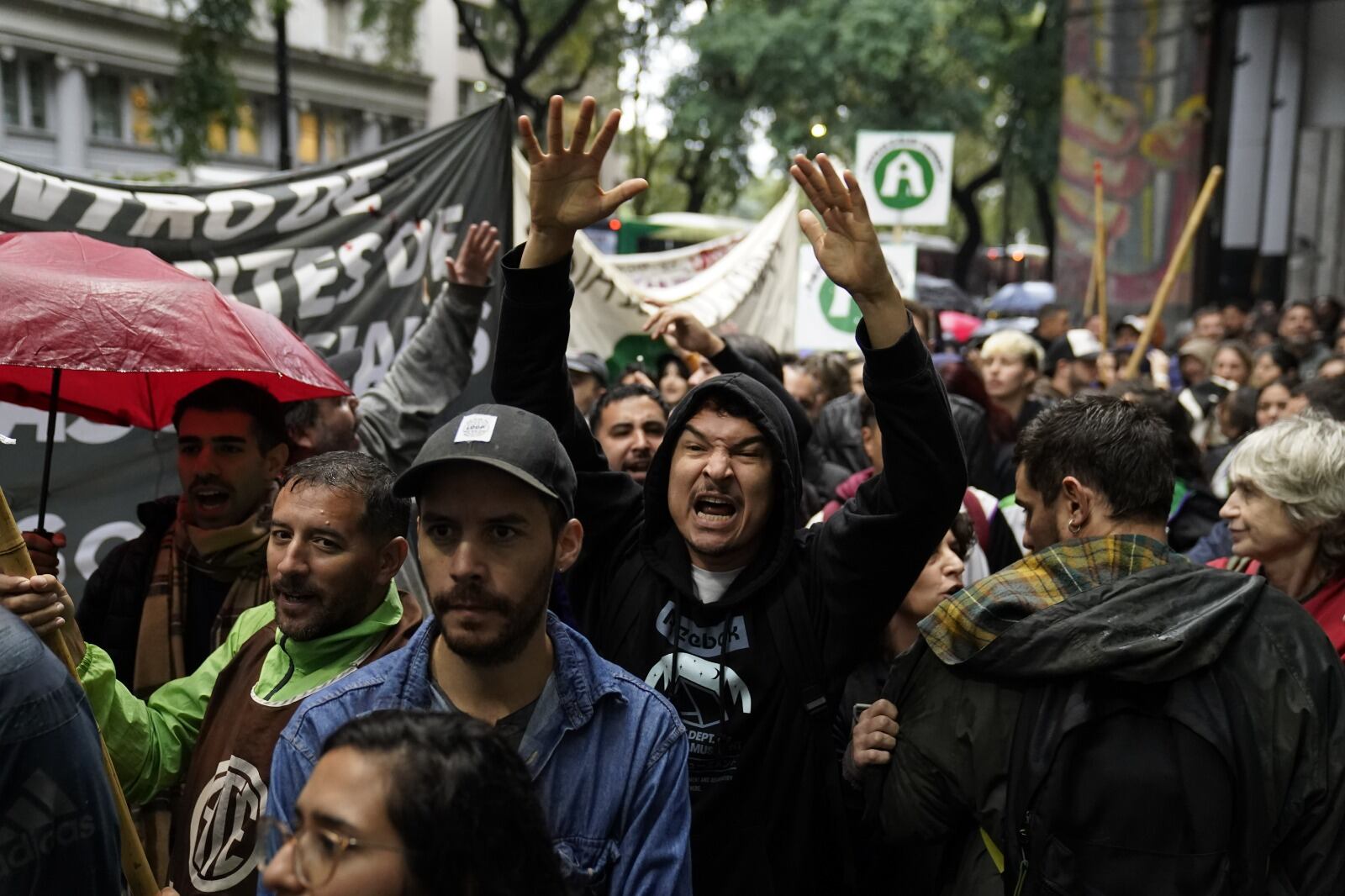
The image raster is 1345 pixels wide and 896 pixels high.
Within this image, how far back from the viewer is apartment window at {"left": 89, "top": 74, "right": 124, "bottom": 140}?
2769 centimetres

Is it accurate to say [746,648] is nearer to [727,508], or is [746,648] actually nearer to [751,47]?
[727,508]

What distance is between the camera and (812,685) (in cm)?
262

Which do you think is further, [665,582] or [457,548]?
[665,582]

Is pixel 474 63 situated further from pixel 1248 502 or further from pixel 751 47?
pixel 1248 502

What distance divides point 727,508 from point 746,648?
31 centimetres

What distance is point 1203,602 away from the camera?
2287 millimetres

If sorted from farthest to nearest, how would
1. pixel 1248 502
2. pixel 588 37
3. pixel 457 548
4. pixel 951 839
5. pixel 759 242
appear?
pixel 588 37 < pixel 759 242 < pixel 1248 502 < pixel 951 839 < pixel 457 548

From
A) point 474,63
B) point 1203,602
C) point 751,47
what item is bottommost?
point 1203,602

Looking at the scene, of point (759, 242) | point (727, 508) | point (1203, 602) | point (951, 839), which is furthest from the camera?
point (759, 242)

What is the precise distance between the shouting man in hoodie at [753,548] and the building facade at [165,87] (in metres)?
19.5

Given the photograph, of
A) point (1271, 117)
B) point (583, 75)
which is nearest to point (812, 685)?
point (1271, 117)

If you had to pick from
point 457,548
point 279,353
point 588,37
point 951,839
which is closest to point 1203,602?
point 951,839

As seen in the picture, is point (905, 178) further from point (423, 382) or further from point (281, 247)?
point (423, 382)

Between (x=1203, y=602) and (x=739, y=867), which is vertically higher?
(x=1203, y=602)
